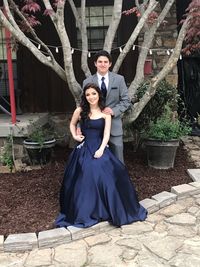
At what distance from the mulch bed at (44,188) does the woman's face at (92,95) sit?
1.30 metres

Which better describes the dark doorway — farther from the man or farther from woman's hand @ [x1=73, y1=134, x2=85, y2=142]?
woman's hand @ [x1=73, y1=134, x2=85, y2=142]

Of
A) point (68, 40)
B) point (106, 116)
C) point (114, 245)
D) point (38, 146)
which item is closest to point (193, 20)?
point (68, 40)

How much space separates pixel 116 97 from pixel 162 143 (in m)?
1.49

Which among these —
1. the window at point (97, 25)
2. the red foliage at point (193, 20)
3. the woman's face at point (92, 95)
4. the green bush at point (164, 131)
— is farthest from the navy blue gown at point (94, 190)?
the window at point (97, 25)

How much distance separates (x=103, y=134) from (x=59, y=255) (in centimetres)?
141

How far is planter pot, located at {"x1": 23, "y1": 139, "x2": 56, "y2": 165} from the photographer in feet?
20.4

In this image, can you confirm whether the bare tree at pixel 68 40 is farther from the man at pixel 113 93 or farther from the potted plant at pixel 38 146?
the potted plant at pixel 38 146

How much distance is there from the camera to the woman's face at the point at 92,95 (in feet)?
14.9

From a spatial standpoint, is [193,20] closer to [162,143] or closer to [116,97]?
[116,97]

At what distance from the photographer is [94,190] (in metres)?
4.41

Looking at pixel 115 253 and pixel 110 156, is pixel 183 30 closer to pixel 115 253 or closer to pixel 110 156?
pixel 110 156

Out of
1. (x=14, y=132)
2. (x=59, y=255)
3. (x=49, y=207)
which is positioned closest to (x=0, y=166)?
(x=14, y=132)

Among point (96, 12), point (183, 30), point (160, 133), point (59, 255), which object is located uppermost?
point (96, 12)

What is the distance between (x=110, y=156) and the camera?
15.2 ft
